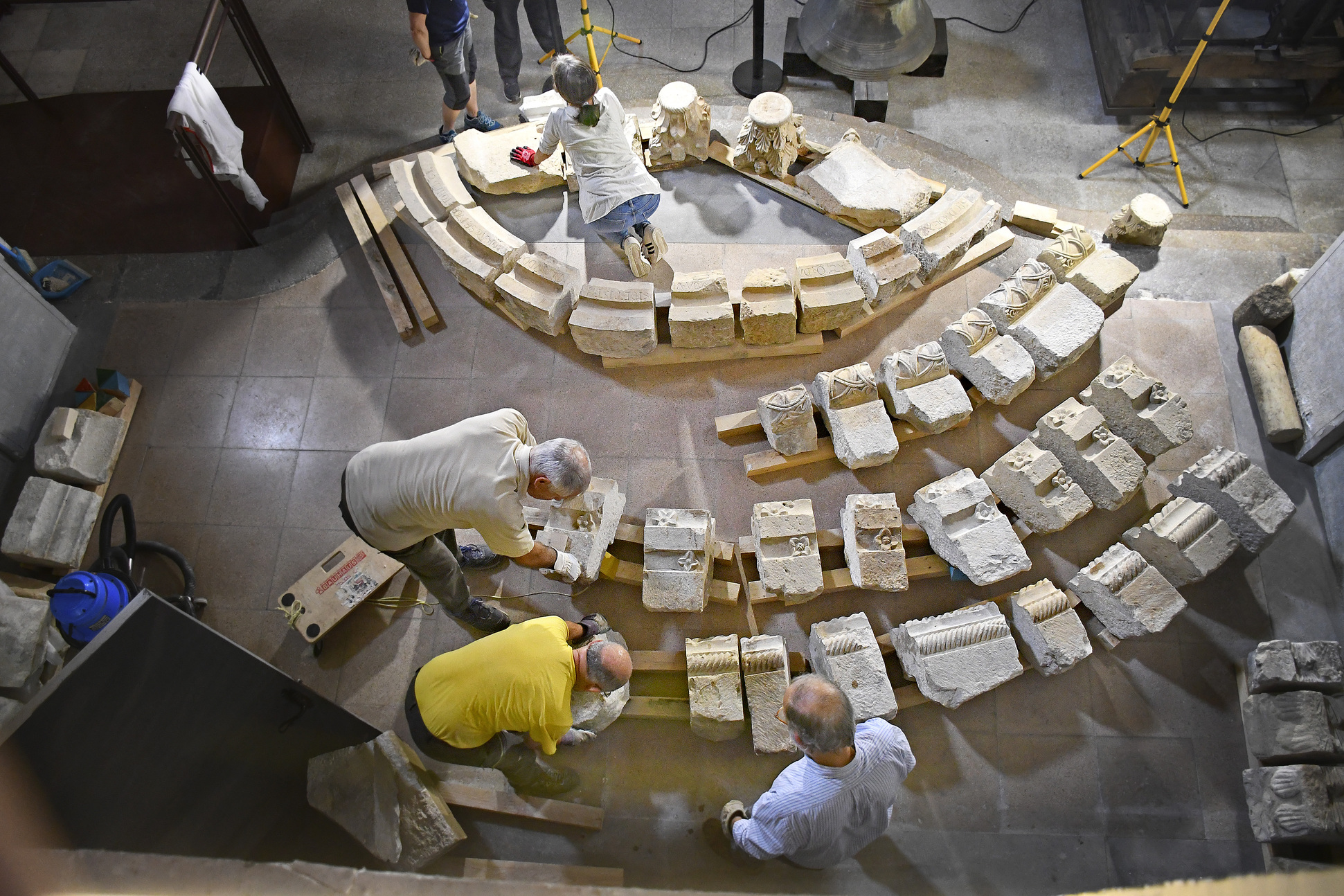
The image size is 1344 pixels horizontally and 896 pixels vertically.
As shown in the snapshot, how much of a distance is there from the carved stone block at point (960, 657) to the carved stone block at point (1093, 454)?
1.16 meters

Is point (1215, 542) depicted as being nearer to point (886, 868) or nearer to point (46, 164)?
point (886, 868)

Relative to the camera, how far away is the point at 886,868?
4.98m

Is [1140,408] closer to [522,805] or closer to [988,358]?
[988,358]

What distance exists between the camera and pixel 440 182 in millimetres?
6828

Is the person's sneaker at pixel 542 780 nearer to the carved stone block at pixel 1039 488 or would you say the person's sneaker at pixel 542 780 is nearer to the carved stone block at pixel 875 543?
the carved stone block at pixel 875 543

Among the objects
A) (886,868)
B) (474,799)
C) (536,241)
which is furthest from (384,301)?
(886,868)

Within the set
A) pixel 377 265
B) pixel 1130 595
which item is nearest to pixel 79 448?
pixel 377 265

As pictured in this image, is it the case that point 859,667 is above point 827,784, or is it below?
below

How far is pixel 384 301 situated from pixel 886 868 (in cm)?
541

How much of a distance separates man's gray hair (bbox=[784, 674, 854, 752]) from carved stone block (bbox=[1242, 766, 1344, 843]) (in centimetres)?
279

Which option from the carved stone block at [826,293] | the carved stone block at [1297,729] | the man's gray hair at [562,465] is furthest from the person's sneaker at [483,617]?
the carved stone block at [1297,729]

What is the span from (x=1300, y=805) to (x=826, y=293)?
13.8 ft

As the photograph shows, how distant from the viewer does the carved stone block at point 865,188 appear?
6543mm

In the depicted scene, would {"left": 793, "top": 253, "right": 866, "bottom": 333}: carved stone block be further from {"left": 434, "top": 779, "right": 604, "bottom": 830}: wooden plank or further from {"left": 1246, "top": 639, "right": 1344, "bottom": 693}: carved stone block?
{"left": 434, "top": 779, "right": 604, "bottom": 830}: wooden plank
